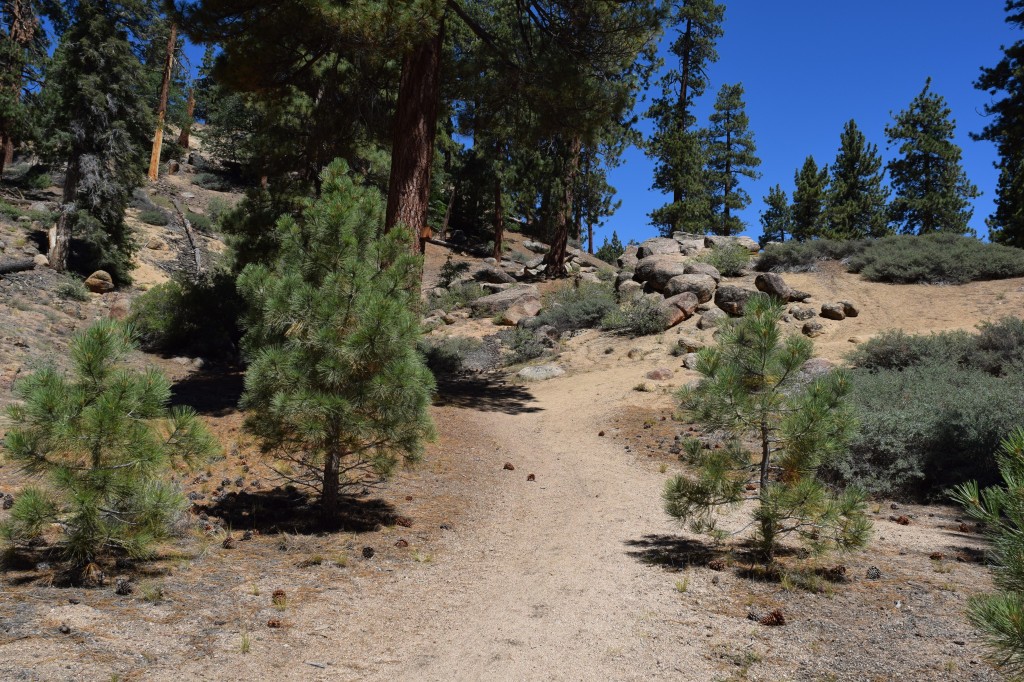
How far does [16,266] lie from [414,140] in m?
12.6

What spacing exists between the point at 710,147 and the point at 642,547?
3906 centimetres

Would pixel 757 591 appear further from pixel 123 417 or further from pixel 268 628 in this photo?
pixel 123 417

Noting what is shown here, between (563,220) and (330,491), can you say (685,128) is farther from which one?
(330,491)

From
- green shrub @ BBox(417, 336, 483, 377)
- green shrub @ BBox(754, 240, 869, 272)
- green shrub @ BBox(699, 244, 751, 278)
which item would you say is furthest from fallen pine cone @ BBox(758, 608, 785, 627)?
green shrub @ BBox(754, 240, 869, 272)

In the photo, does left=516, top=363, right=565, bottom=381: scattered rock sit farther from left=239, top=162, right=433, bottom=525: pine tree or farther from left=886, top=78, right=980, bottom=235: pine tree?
left=886, top=78, right=980, bottom=235: pine tree

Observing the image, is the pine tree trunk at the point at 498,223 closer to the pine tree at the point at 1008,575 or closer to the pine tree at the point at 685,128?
the pine tree at the point at 685,128

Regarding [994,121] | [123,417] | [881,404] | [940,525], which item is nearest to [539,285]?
[994,121]

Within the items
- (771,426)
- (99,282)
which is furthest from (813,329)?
(99,282)

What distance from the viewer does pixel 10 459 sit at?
3791 mm

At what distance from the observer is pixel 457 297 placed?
23266 mm

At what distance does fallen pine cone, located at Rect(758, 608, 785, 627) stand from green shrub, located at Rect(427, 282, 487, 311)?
19.1 metres

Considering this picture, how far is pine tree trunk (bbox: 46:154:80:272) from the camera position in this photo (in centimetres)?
1742

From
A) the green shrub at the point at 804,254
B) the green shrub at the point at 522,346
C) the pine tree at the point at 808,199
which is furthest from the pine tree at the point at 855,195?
the green shrub at the point at 522,346

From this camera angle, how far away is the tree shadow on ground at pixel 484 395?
12250 millimetres
